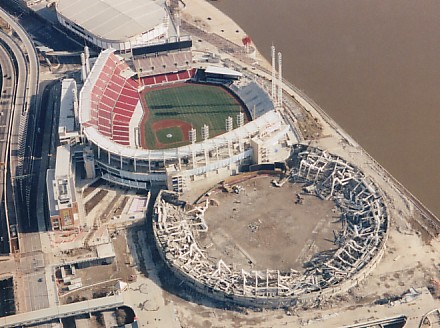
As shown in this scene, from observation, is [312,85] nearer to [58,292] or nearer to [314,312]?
[314,312]

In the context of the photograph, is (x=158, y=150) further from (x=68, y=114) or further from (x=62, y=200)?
(x=68, y=114)

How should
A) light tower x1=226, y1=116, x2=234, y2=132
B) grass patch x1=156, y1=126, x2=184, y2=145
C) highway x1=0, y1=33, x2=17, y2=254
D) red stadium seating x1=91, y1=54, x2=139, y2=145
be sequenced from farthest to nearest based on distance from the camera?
grass patch x1=156, y1=126, x2=184, y2=145 < red stadium seating x1=91, y1=54, x2=139, y2=145 < light tower x1=226, y1=116, x2=234, y2=132 < highway x1=0, y1=33, x2=17, y2=254

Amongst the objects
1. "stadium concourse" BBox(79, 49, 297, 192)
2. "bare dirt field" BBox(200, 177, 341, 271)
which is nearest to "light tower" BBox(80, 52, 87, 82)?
"stadium concourse" BBox(79, 49, 297, 192)

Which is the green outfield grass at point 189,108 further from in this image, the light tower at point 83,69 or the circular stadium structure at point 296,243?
the circular stadium structure at point 296,243

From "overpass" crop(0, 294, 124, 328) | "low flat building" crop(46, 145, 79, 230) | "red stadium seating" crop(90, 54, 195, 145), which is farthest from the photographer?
"red stadium seating" crop(90, 54, 195, 145)

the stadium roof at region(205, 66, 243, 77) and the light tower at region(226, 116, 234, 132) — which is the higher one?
the stadium roof at region(205, 66, 243, 77)

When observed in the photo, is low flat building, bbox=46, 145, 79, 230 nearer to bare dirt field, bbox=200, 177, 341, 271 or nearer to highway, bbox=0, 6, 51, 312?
highway, bbox=0, 6, 51, 312

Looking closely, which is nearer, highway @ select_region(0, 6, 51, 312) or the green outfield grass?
highway @ select_region(0, 6, 51, 312)
